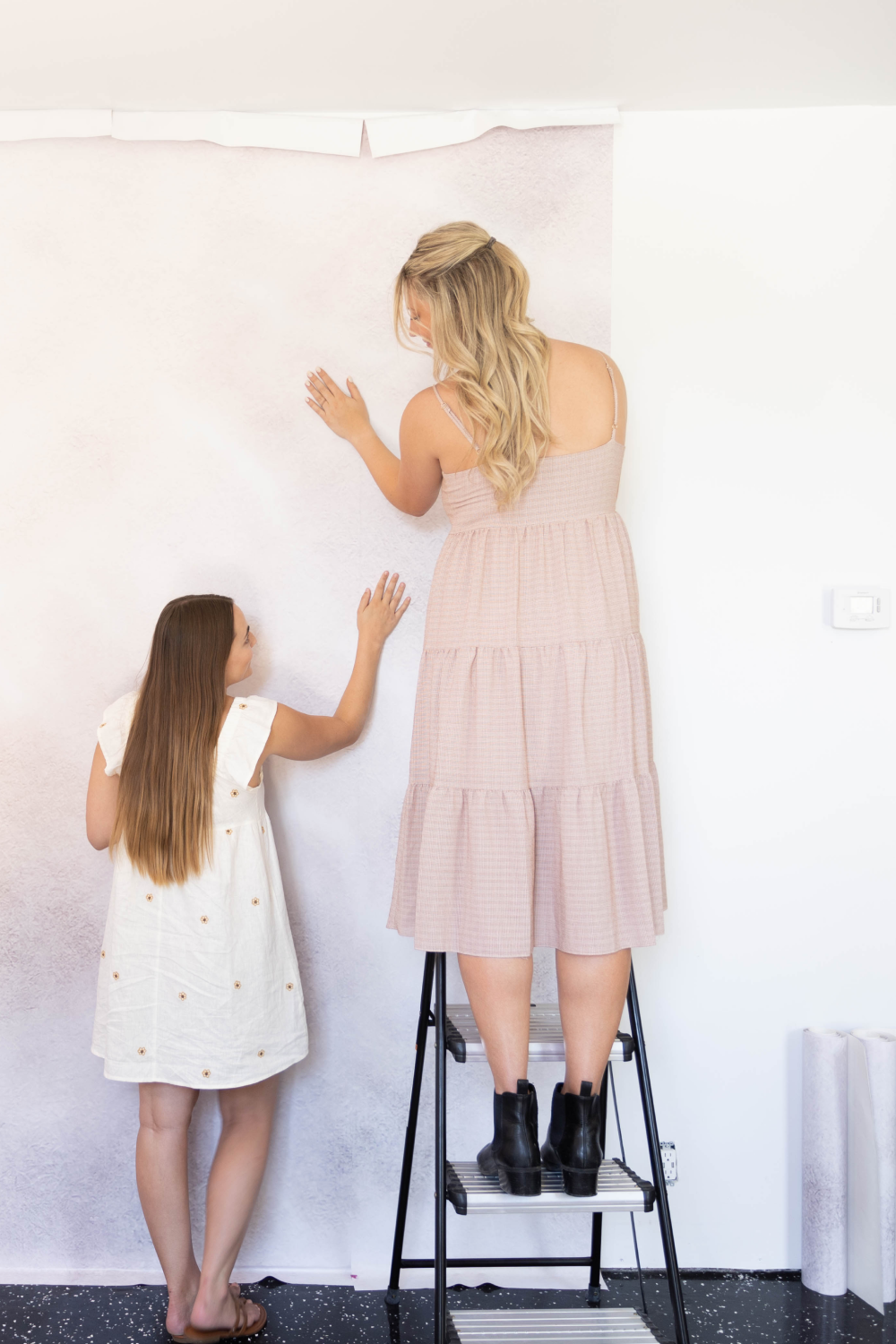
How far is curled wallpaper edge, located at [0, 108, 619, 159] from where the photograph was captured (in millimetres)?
2355

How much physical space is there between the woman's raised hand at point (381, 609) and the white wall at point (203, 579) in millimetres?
41

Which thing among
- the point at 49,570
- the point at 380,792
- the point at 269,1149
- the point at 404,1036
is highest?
the point at 49,570

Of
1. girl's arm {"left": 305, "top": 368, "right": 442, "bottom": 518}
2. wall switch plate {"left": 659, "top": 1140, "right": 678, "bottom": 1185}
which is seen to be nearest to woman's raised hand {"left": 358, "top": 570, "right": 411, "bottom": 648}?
girl's arm {"left": 305, "top": 368, "right": 442, "bottom": 518}

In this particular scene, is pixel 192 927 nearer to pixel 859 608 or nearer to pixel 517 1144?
pixel 517 1144

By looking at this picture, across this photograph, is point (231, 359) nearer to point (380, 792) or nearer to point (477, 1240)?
point (380, 792)

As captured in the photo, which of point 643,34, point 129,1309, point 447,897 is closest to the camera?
point 447,897

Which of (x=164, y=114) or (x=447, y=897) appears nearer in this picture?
(x=447, y=897)

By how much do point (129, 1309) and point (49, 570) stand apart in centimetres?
164

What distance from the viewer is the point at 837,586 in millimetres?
2402

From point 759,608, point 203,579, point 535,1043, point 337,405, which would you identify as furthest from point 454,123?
point 535,1043

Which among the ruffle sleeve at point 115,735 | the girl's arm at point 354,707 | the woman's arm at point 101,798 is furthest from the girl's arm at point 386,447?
the woman's arm at point 101,798

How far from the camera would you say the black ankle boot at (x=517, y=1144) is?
1696 millimetres

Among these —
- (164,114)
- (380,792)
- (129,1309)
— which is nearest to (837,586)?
(380,792)

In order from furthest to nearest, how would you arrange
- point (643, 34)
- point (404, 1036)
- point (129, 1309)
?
point (404, 1036)
point (129, 1309)
point (643, 34)
